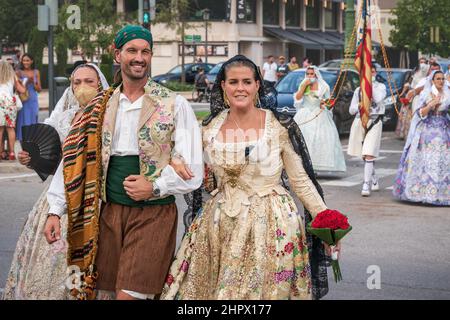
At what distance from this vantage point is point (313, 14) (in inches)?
2820

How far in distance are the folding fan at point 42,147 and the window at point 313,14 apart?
64410 millimetres

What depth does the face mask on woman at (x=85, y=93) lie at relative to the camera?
20.5 feet

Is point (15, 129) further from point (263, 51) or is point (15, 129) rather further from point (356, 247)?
point (263, 51)

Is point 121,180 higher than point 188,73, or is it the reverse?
point 121,180

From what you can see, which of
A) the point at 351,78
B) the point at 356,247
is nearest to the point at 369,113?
the point at 356,247

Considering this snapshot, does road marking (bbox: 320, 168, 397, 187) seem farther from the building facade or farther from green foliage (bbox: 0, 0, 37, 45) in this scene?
green foliage (bbox: 0, 0, 37, 45)

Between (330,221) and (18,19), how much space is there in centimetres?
5406

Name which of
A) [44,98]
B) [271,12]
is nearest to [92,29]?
[44,98]

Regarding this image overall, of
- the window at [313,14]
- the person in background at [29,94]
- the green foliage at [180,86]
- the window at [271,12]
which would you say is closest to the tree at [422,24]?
the window at [271,12]

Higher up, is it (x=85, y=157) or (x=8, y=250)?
(x=85, y=157)

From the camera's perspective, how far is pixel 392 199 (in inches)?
530

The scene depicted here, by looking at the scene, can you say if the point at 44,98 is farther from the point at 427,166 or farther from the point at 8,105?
the point at 427,166
